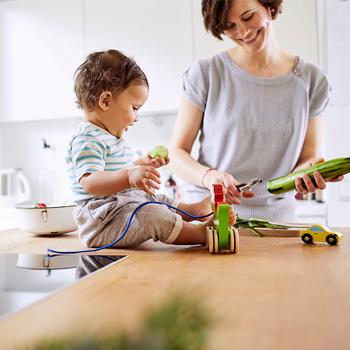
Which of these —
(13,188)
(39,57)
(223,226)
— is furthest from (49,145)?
(223,226)

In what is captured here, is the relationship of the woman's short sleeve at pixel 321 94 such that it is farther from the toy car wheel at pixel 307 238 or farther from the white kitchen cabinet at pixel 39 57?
the white kitchen cabinet at pixel 39 57

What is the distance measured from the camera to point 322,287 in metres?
0.53

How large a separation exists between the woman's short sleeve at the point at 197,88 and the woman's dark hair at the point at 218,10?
0.15m

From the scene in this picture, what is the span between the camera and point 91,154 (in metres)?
0.92

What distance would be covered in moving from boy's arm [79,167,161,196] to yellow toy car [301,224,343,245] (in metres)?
0.35

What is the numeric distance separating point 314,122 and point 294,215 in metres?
0.35

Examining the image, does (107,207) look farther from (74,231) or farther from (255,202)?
(255,202)

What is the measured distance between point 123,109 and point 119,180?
258 millimetres

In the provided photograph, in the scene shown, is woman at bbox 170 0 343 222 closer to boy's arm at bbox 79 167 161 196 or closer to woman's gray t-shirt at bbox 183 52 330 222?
woman's gray t-shirt at bbox 183 52 330 222

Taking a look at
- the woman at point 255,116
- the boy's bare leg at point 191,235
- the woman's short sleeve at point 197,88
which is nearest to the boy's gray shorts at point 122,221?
the boy's bare leg at point 191,235

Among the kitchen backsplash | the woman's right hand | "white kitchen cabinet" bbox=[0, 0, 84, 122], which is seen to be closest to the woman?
the woman's right hand

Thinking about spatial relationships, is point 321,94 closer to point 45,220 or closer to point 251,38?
point 251,38

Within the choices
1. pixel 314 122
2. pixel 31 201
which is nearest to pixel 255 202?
pixel 314 122

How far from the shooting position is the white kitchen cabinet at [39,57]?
3043 millimetres
